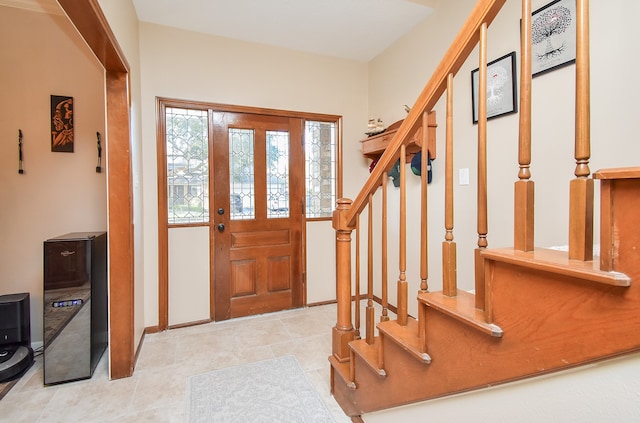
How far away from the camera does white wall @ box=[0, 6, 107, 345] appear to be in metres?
2.27

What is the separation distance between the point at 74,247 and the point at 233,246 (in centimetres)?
128

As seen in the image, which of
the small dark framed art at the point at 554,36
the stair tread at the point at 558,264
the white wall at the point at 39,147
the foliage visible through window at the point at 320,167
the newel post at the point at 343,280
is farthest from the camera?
the foliage visible through window at the point at 320,167

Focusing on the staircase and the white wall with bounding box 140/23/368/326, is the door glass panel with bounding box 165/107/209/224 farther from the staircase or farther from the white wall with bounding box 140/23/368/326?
the staircase

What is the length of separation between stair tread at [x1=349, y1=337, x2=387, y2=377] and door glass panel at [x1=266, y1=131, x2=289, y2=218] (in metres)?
1.82

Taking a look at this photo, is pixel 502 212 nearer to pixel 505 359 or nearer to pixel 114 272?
pixel 505 359

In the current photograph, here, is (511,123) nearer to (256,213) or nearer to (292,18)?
(292,18)

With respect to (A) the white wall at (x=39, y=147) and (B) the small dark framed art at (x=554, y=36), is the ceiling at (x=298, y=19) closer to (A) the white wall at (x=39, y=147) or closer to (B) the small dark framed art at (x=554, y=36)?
(A) the white wall at (x=39, y=147)

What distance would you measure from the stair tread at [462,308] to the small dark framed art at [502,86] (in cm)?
145

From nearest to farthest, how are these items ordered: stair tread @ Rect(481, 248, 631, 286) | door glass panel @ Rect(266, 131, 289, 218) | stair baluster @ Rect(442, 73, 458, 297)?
stair tread @ Rect(481, 248, 631, 286), stair baluster @ Rect(442, 73, 458, 297), door glass panel @ Rect(266, 131, 289, 218)

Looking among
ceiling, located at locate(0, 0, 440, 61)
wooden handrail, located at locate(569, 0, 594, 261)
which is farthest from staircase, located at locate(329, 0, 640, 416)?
ceiling, located at locate(0, 0, 440, 61)

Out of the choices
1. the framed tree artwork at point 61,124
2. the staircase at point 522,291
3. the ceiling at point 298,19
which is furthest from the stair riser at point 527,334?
the framed tree artwork at point 61,124

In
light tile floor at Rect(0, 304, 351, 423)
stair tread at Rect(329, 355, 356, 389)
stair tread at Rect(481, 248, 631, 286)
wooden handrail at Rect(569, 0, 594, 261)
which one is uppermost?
wooden handrail at Rect(569, 0, 594, 261)

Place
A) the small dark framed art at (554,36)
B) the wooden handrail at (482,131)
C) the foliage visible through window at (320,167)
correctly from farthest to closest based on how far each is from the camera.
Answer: the foliage visible through window at (320,167)
the small dark framed art at (554,36)
the wooden handrail at (482,131)

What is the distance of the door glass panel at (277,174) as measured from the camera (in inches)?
123
